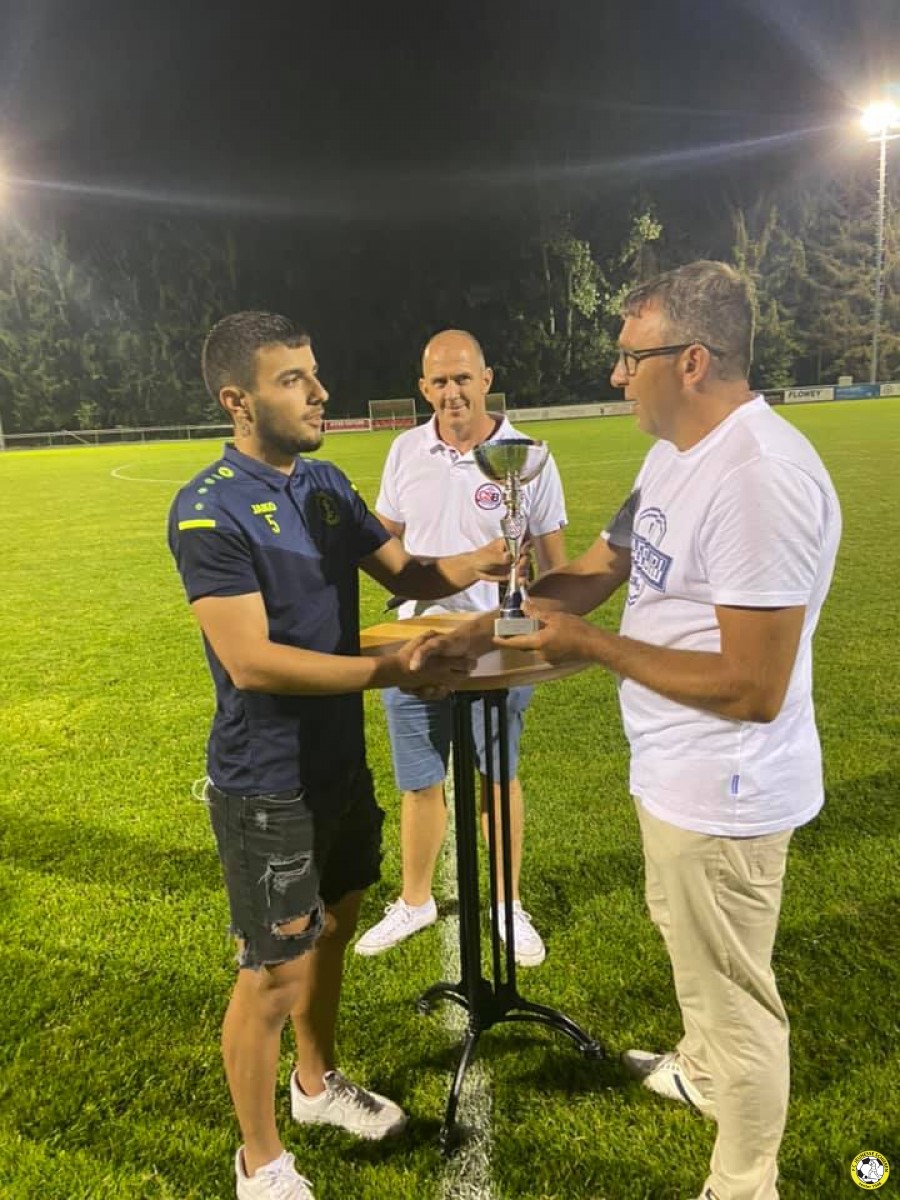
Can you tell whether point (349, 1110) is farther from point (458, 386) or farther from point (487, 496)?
point (458, 386)

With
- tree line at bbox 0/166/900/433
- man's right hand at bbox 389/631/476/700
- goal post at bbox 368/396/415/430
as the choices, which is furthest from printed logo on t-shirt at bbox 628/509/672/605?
tree line at bbox 0/166/900/433

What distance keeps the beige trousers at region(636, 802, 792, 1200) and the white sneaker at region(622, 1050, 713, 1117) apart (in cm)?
48

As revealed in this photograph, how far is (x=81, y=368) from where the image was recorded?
48750mm

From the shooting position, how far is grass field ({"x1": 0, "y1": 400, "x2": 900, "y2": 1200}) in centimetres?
223

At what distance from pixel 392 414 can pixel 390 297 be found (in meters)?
14.1

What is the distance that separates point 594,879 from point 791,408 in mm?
36470

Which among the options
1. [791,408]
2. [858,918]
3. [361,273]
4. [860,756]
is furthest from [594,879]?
[361,273]

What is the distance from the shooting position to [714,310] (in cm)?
166

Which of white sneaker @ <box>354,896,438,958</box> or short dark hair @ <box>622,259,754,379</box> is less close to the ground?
short dark hair @ <box>622,259,754,379</box>

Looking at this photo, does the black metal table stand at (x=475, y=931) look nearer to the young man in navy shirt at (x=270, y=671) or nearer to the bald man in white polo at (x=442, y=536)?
the young man in navy shirt at (x=270, y=671)

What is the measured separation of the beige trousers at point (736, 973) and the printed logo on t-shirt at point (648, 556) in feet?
1.68

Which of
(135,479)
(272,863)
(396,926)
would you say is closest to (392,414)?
(135,479)

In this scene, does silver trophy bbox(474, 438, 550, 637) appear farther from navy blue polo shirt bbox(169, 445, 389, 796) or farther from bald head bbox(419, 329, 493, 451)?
bald head bbox(419, 329, 493, 451)

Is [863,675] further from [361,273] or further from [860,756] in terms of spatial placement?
[361,273]
